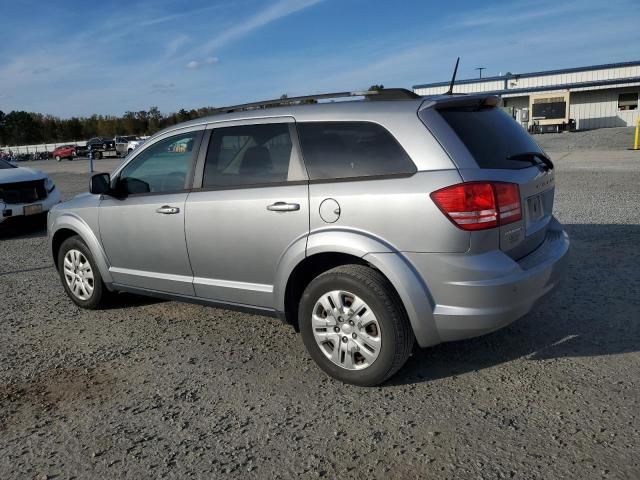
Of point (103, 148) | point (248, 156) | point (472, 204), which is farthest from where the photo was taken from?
point (103, 148)

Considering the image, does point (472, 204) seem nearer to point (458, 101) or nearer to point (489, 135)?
point (489, 135)

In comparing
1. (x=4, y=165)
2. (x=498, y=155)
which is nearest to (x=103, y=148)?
(x=4, y=165)

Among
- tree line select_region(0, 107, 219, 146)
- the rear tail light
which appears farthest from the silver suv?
tree line select_region(0, 107, 219, 146)

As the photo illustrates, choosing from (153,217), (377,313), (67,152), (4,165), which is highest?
(67,152)

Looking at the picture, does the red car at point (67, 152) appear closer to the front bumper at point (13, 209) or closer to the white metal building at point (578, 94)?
the white metal building at point (578, 94)

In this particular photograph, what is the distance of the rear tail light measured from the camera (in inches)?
124

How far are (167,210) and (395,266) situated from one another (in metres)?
2.01

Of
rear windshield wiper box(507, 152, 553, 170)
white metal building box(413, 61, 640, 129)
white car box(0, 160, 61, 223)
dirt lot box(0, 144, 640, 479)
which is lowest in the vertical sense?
dirt lot box(0, 144, 640, 479)

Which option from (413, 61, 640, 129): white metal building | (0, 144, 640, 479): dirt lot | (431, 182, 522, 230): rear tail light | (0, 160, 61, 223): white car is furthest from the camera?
(413, 61, 640, 129): white metal building

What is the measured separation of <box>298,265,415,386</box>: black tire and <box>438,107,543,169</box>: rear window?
944 millimetres

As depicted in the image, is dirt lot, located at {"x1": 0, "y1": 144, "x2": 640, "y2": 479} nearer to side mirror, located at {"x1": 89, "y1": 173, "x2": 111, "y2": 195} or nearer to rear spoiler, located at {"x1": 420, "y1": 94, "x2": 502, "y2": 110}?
side mirror, located at {"x1": 89, "y1": 173, "x2": 111, "y2": 195}

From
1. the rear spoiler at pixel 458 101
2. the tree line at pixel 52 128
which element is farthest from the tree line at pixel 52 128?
the rear spoiler at pixel 458 101

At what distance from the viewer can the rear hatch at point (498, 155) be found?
3.30 metres

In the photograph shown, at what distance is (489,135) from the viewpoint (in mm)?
3604
